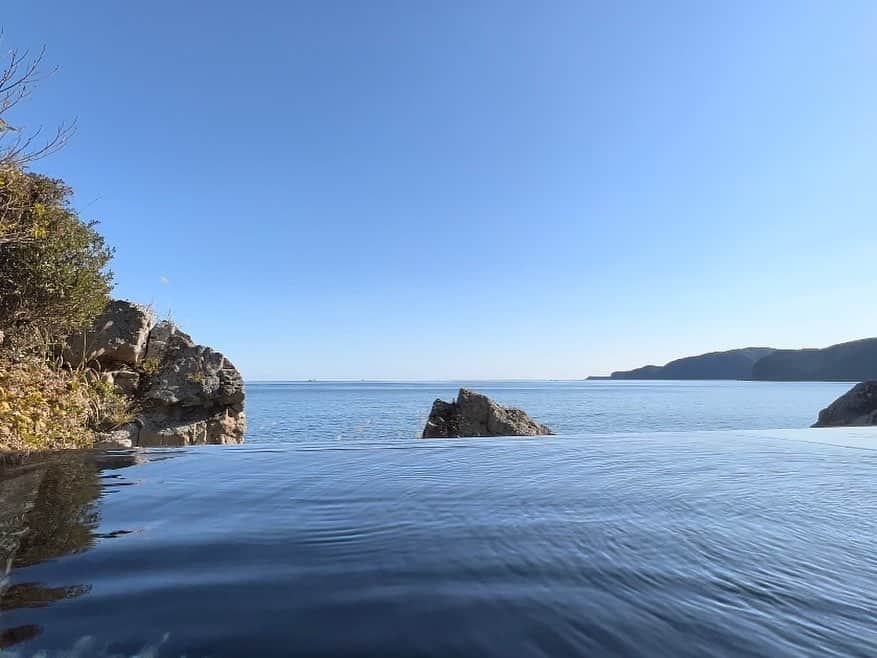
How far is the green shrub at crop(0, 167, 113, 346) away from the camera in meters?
7.57

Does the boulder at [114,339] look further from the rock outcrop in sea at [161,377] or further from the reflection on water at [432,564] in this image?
the reflection on water at [432,564]

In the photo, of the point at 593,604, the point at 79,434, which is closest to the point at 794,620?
the point at 593,604

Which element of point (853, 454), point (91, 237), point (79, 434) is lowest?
point (853, 454)

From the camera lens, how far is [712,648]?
1934mm

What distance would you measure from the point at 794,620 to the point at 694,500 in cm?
231

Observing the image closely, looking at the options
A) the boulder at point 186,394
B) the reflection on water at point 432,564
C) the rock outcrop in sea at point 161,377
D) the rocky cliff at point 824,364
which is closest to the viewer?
the reflection on water at point 432,564

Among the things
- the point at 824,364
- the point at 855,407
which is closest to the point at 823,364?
the point at 824,364

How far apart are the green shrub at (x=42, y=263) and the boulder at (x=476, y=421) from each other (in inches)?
330

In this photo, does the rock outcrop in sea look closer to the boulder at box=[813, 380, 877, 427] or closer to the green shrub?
the green shrub

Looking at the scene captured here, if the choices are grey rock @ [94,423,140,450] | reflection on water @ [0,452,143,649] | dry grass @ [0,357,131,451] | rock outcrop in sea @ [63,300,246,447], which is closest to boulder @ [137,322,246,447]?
rock outcrop in sea @ [63,300,246,447]

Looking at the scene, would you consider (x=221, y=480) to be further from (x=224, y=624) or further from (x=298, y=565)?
(x=224, y=624)

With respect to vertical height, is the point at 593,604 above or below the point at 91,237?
below

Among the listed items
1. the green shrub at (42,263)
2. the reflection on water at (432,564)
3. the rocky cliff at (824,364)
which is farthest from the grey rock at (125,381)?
the rocky cliff at (824,364)

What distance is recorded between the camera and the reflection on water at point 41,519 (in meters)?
2.17
